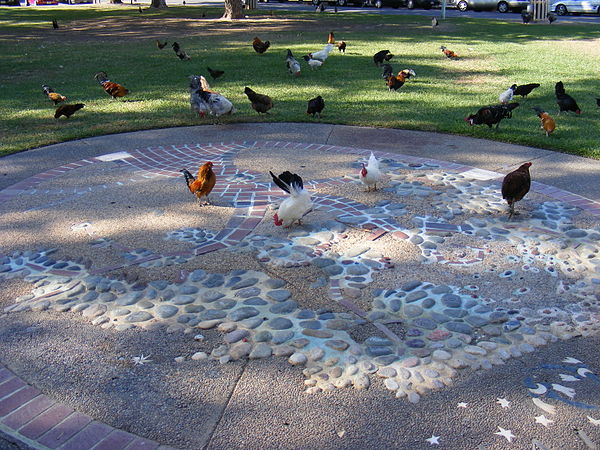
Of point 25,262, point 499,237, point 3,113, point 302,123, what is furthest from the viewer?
point 3,113

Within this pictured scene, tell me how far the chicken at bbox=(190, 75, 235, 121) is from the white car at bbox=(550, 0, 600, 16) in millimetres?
31007

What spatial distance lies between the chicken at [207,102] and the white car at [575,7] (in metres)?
31.0

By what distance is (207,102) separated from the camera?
1019 centimetres

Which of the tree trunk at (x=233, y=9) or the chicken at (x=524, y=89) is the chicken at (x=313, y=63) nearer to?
the chicken at (x=524, y=89)

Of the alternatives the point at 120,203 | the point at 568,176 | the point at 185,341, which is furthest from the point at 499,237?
the point at 120,203

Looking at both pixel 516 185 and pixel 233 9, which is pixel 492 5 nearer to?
pixel 233 9

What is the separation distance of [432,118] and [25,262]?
740 cm

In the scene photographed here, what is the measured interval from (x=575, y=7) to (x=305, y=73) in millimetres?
26003

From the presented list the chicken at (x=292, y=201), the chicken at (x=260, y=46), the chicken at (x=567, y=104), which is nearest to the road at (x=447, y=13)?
the chicken at (x=260, y=46)

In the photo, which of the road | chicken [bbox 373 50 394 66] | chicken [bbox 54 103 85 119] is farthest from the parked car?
chicken [bbox 54 103 85 119]

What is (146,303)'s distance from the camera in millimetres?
4629

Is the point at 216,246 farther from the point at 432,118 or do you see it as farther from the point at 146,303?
the point at 432,118

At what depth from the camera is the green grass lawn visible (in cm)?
1027

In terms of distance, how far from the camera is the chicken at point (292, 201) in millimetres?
5578
